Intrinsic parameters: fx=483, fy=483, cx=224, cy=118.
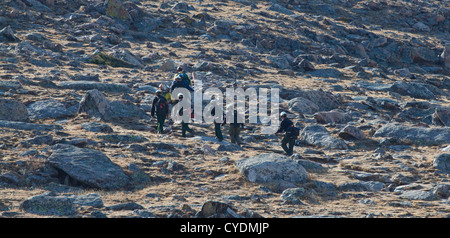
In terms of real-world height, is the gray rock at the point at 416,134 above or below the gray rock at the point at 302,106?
below

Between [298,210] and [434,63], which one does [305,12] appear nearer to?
[434,63]

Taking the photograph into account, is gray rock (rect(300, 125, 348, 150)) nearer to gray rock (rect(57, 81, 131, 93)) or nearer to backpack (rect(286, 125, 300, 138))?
backpack (rect(286, 125, 300, 138))

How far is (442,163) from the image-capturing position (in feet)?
42.1

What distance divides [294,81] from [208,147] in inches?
483

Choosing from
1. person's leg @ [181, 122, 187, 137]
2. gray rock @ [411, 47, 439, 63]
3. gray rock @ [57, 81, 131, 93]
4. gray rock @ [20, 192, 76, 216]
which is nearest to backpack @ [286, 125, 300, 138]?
person's leg @ [181, 122, 187, 137]

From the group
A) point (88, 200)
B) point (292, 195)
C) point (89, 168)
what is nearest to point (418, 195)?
point (292, 195)

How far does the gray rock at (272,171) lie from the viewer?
35.5 ft

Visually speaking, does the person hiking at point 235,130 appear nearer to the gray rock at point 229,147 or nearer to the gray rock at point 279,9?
the gray rock at point 229,147

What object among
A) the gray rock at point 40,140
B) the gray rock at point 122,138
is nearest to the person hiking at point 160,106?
the gray rock at point 122,138

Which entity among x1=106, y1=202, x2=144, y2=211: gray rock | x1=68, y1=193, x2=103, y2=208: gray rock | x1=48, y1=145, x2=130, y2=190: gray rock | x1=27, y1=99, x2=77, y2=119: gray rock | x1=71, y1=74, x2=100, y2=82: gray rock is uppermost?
x1=71, y1=74, x2=100, y2=82: gray rock

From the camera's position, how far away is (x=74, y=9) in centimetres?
3153

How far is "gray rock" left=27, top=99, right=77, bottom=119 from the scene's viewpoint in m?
15.3

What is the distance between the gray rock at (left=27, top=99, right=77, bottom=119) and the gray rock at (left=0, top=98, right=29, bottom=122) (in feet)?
2.58

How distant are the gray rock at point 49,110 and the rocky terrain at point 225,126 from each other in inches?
2.5
